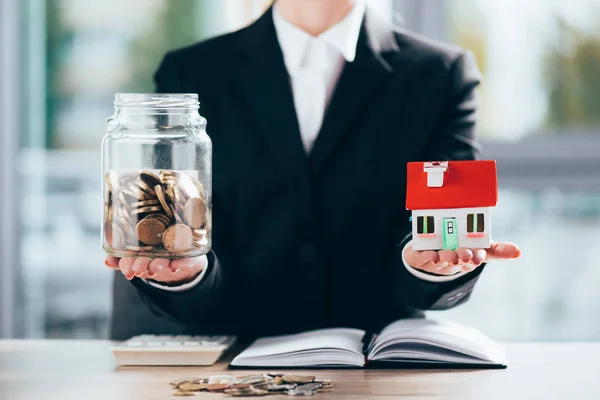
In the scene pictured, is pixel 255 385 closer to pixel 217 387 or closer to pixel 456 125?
pixel 217 387

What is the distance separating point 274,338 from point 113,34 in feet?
5.60

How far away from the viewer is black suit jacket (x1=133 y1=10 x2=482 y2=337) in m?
1.53

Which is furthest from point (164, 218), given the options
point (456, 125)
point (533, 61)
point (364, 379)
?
point (533, 61)

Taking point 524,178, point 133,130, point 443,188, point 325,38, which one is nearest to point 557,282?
point 524,178

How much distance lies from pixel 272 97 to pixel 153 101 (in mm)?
416

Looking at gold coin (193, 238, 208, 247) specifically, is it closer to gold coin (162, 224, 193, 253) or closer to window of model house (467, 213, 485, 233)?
gold coin (162, 224, 193, 253)

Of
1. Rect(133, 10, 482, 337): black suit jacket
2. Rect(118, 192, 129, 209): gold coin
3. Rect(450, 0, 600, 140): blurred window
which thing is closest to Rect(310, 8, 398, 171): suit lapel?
Rect(133, 10, 482, 337): black suit jacket

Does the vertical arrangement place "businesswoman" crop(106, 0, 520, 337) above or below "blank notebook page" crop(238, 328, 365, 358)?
above

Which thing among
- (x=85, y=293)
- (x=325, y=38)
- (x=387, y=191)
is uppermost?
(x=325, y=38)

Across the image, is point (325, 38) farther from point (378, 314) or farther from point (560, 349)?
point (560, 349)

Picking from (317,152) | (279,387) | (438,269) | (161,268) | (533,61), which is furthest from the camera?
(533,61)

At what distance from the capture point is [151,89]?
2748 millimetres

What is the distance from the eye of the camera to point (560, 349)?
1324mm

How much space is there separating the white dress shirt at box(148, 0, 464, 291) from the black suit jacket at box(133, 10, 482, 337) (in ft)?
0.07
